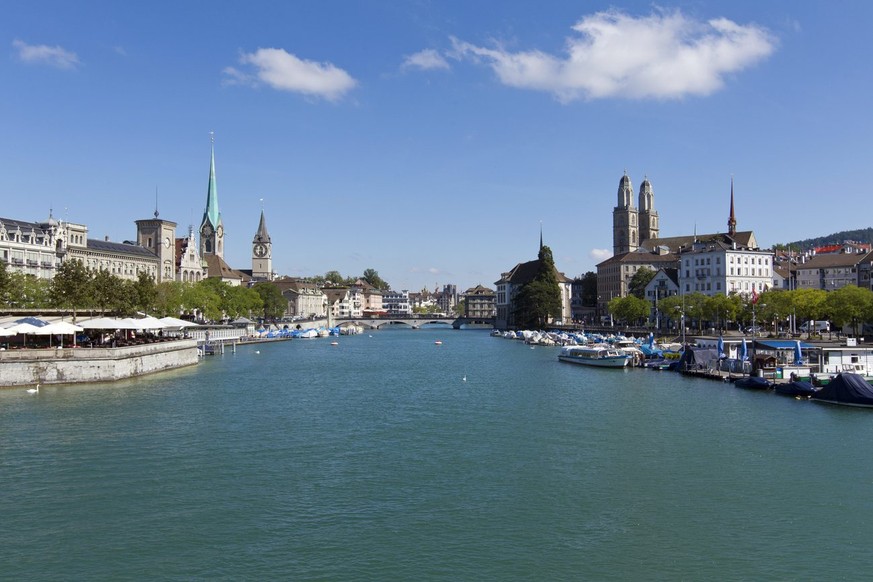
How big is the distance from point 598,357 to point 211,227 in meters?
137

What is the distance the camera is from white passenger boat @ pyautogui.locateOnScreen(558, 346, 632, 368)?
71.3 metres

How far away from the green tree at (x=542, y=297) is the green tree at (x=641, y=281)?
14.9 m

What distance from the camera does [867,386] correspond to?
42.6m

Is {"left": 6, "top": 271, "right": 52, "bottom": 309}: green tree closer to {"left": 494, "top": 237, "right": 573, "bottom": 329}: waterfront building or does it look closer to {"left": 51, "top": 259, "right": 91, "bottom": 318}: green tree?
{"left": 51, "top": 259, "right": 91, "bottom": 318}: green tree

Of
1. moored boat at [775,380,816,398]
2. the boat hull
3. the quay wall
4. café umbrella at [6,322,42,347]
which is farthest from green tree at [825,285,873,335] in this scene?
café umbrella at [6,322,42,347]

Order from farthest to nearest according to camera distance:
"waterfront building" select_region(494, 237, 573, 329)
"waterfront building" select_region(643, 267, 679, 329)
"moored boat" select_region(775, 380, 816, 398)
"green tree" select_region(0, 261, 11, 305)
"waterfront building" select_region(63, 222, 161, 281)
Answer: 1. "waterfront building" select_region(494, 237, 573, 329)
2. "waterfront building" select_region(643, 267, 679, 329)
3. "waterfront building" select_region(63, 222, 161, 281)
4. "green tree" select_region(0, 261, 11, 305)
5. "moored boat" select_region(775, 380, 816, 398)

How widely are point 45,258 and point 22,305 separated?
3090cm

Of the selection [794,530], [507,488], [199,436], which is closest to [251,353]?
[199,436]

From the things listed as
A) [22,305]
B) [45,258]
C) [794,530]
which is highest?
[45,258]

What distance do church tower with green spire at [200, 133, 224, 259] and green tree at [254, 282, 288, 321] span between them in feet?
106

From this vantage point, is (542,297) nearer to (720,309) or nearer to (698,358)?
(720,309)

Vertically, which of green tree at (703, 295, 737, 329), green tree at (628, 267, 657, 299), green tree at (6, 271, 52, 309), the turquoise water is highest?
green tree at (628, 267, 657, 299)

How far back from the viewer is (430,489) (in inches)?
964

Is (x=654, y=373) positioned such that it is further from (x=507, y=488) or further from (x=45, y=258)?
(x=45, y=258)
